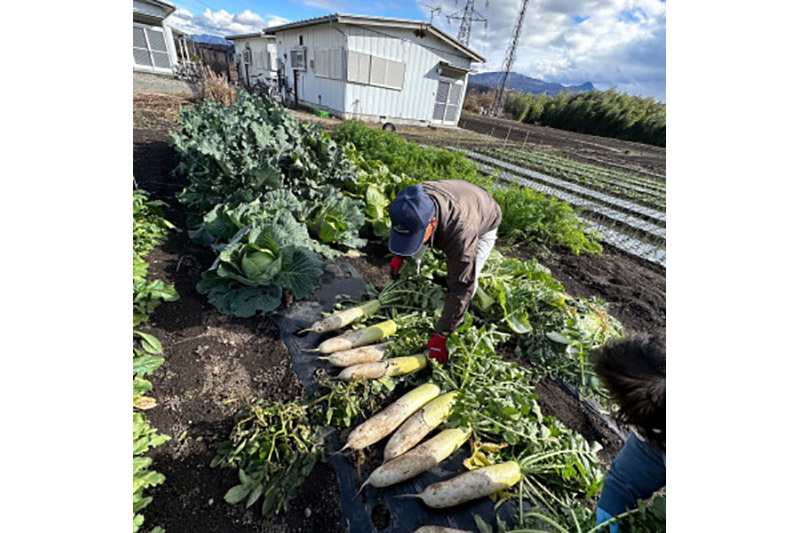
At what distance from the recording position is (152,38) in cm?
1514

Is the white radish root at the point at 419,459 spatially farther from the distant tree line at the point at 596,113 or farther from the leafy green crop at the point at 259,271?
the distant tree line at the point at 596,113

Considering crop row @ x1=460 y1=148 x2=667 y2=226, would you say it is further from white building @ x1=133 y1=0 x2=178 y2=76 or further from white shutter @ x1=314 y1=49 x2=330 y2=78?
white building @ x1=133 y1=0 x2=178 y2=76

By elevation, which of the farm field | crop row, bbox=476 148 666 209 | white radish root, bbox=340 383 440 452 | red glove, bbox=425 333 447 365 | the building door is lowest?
the farm field

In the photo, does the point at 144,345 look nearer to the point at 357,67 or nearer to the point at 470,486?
the point at 470,486

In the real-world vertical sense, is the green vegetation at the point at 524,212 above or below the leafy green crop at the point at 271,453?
above

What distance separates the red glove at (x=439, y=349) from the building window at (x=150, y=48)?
20460 millimetres

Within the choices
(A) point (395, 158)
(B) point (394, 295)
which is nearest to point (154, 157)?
(A) point (395, 158)

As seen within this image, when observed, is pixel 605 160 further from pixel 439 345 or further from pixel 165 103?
pixel 165 103

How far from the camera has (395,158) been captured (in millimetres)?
5859

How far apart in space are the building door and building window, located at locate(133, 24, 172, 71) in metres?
13.7

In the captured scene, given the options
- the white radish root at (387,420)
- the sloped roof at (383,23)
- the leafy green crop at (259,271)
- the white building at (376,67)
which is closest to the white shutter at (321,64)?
the white building at (376,67)

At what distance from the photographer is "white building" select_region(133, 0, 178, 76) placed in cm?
1401

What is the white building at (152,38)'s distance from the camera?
46.0 ft

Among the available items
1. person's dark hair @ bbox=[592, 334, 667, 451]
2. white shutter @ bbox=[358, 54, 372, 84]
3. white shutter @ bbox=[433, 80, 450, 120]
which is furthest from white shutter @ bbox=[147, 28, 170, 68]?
person's dark hair @ bbox=[592, 334, 667, 451]
